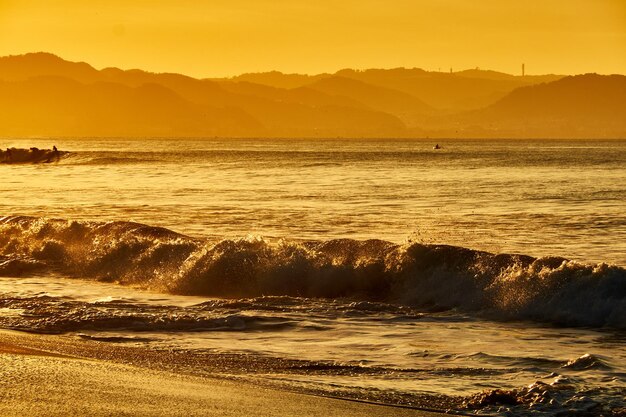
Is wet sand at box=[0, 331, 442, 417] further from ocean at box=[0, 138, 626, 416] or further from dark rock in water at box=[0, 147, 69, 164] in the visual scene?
dark rock in water at box=[0, 147, 69, 164]

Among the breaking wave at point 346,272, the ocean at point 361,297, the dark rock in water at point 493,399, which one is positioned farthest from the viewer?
the breaking wave at point 346,272

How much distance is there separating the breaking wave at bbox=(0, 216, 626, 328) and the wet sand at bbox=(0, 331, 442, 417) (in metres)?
7.36

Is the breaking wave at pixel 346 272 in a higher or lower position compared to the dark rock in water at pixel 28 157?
lower

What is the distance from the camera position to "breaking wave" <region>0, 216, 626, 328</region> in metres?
Result: 19.9

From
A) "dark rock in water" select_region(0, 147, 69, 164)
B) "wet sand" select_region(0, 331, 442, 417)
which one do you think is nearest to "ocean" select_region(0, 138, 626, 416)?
"wet sand" select_region(0, 331, 442, 417)

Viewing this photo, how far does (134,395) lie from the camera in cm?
1210

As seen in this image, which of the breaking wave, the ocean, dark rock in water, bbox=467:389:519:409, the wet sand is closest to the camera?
the wet sand

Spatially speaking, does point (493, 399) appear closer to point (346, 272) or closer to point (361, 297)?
point (361, 297)

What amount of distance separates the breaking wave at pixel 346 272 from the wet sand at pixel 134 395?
7.36m

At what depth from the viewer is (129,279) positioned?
24891 mm

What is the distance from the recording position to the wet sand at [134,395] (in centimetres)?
1141

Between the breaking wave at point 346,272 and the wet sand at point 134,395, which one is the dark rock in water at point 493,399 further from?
the breaking wave at point 346,272

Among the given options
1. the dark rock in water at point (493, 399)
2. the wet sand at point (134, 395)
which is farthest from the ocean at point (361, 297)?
the wet sand at point (134, 395)

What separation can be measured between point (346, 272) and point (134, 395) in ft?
38.1
